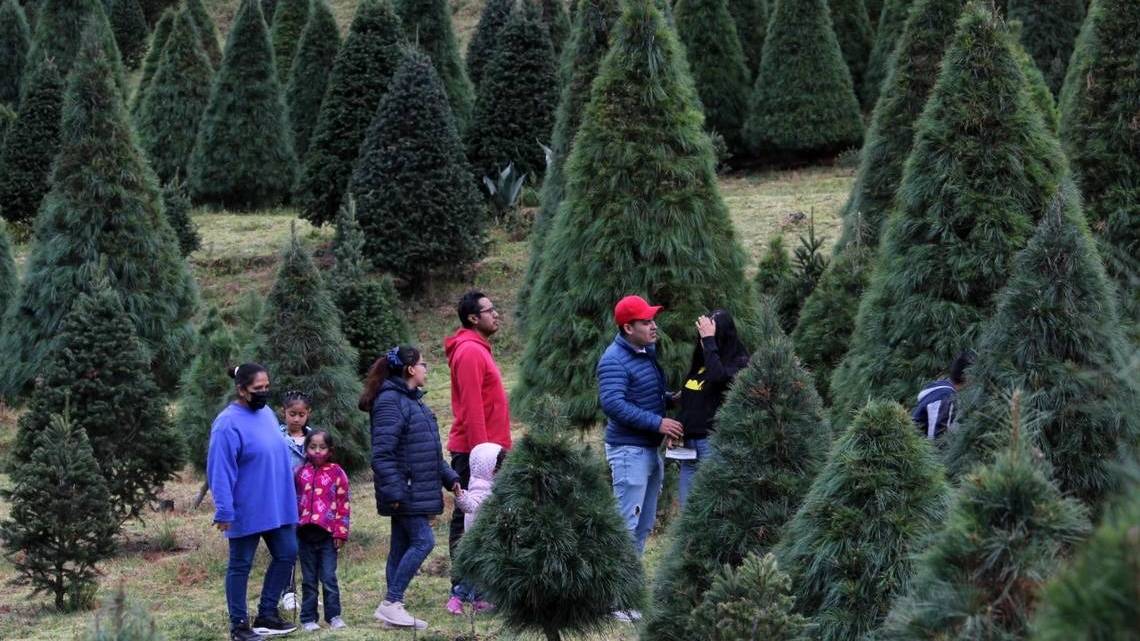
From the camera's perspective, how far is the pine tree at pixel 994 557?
3559mm

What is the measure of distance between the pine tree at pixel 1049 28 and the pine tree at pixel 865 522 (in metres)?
19.7

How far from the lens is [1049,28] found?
23.9 m

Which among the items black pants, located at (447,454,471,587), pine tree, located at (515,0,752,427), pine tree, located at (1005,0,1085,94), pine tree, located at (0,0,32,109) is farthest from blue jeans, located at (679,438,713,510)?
pine tree, located at (0,0,32,109)

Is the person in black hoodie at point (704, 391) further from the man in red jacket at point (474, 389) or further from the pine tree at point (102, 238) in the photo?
the pine tree at point (102, 238)

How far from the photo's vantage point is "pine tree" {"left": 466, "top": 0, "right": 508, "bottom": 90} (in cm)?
2862

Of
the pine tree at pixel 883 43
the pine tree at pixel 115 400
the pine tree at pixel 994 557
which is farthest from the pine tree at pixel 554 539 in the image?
the pine tree at pixel 883 43

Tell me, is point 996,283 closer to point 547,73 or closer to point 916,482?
point 916,482

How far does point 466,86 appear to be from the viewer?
26.4 metres

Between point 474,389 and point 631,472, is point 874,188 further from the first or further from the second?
point 474,389

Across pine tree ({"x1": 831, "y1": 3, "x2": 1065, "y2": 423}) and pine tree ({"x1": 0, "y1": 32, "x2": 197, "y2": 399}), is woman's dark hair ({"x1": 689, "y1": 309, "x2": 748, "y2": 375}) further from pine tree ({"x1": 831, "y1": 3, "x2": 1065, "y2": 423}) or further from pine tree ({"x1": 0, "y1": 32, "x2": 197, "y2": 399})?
pine tree ({"x1": 0, "y1": 32, "x2": 197, "y2": 399})

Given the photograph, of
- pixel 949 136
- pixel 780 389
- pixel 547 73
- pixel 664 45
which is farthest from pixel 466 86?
pixel 780 389

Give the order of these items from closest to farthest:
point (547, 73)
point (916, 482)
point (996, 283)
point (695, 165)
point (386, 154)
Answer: point (916, 482), point (996, 283), point (695, 165), point (386, 154), point (547, 73)

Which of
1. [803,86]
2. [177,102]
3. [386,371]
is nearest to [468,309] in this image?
[386,371]

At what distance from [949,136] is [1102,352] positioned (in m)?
3.01
